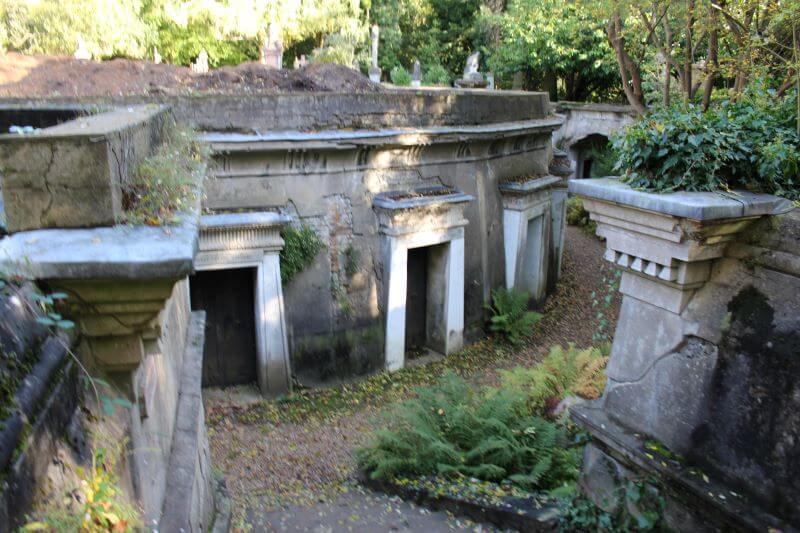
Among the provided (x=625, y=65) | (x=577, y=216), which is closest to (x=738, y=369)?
(x=625, y=65)

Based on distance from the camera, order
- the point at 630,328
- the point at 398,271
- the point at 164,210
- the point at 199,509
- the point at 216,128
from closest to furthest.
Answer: the point at 164,210, the point at 199,509, the point at 630,328, the point at 216,128, the point at 398,271

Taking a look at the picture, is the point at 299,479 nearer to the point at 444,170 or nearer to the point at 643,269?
the point at 643,269

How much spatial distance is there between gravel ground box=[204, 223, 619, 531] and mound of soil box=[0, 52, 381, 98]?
514 cm

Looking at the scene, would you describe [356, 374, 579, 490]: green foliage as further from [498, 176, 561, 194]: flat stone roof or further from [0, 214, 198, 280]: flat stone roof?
[498, 176, 561, 194]: flat stone roof

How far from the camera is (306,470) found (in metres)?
7.55

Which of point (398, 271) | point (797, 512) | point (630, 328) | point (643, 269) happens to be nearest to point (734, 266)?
point (643, 269)

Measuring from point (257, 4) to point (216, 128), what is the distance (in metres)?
17.5

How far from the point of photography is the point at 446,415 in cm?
717

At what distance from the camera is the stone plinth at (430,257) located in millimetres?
9820

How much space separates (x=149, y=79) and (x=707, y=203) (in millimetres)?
10186

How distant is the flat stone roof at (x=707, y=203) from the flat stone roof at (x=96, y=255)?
9.09 feet

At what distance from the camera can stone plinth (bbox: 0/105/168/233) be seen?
2197 mm

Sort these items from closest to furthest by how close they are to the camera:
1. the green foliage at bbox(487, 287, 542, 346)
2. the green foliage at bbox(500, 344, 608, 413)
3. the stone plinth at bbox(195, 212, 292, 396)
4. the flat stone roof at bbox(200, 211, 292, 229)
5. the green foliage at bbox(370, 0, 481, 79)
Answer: the green foliage at bbox(500, 344, 608, 413), the flat stone roof at bbox(200, 211, 292, 229), the stone plinth at bbox(195, 212, 292, 396), the green foliage at bbox(487, 287, 542, 346), the green foliage at bbox(370, 0, 481, 79)

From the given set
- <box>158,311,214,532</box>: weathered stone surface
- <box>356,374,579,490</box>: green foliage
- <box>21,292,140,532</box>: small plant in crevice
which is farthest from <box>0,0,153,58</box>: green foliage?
<box>21,292,140,532</box>: small plant in crevice
